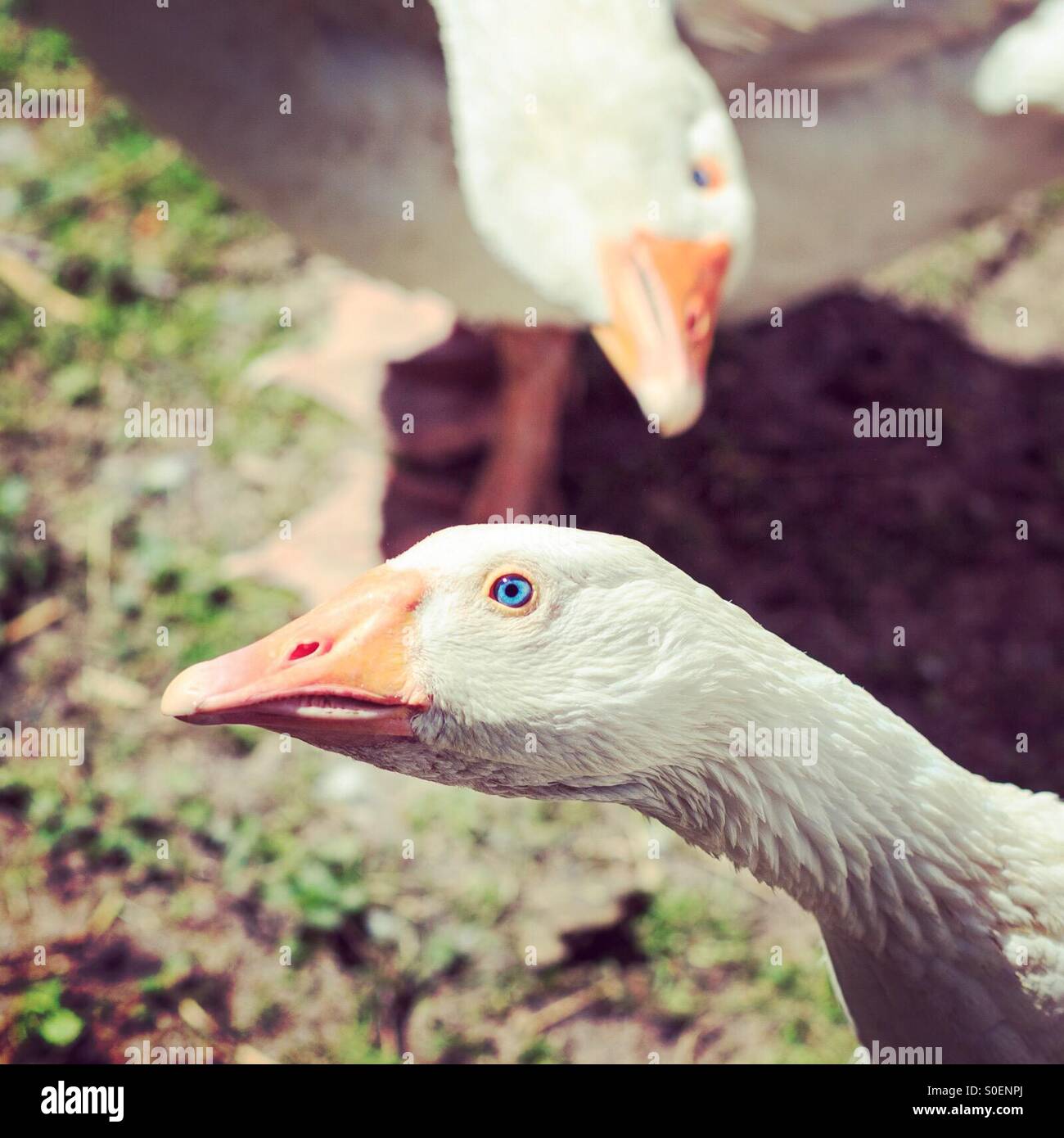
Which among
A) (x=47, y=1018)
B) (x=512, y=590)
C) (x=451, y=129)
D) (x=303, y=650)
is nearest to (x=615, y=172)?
(x=451, y=129)

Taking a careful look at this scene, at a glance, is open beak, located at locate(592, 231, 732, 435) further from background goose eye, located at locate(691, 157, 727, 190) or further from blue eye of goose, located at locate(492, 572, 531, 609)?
blue eye of goose, located at locate(492, 572, 531, 609)

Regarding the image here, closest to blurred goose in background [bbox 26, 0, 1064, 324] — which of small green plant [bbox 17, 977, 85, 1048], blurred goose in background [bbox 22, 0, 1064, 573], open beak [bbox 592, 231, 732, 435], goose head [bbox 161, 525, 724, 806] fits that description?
blurred goose in background [bbox 22, 0, 1064, 573]

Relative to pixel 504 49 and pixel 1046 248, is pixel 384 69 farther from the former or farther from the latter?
pixel 1046 248

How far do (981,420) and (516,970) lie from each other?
2.40 metres

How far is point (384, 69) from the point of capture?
2893 mm

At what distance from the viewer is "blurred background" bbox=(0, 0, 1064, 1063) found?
2.58 metres

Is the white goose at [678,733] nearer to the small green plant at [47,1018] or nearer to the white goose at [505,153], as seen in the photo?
the white goose at [505,153]

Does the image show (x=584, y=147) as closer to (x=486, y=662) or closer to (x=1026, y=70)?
(x=486, y=662)

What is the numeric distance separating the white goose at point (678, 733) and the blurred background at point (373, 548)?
1.00 meters

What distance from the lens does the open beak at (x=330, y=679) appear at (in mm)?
1394

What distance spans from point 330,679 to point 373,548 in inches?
80.9
